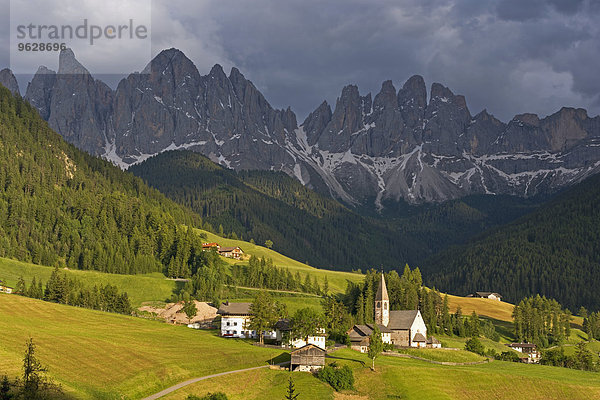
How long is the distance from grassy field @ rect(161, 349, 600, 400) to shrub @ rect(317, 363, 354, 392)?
50.4 inches

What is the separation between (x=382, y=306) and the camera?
157500 mm

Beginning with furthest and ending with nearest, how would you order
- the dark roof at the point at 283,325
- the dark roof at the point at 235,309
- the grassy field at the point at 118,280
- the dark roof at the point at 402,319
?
the grassy field at the point at 118,280 → the dark roof at the point at 402,319 → the dark roof at the point at 235,309 → the dark roof at the point at 283,325

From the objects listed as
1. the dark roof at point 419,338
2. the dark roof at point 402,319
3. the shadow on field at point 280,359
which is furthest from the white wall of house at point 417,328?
the shadow on field at point 280,359

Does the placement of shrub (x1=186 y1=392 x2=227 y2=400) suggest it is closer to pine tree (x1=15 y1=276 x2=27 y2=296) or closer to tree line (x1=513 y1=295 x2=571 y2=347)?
pine tree (x1=15 y1=276 x2=27 y2=296)

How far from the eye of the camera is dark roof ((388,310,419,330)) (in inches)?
5935

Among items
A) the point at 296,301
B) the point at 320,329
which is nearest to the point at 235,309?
the point at 320,329

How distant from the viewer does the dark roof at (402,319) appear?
495 feet

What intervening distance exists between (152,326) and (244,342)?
20.2 meters

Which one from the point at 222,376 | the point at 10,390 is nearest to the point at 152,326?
the point at 222,376

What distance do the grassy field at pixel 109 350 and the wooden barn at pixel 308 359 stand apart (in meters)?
6.03

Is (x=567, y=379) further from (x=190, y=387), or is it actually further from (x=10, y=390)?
(x=10, y=390)

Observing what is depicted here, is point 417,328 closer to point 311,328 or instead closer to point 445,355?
point 445,355

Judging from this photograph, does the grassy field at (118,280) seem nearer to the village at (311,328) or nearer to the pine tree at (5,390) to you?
the village at (311,328)

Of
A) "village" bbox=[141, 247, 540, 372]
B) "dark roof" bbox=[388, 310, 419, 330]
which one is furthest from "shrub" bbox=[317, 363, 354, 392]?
"dark roof" bbox=[388, 310, 419, 330]
